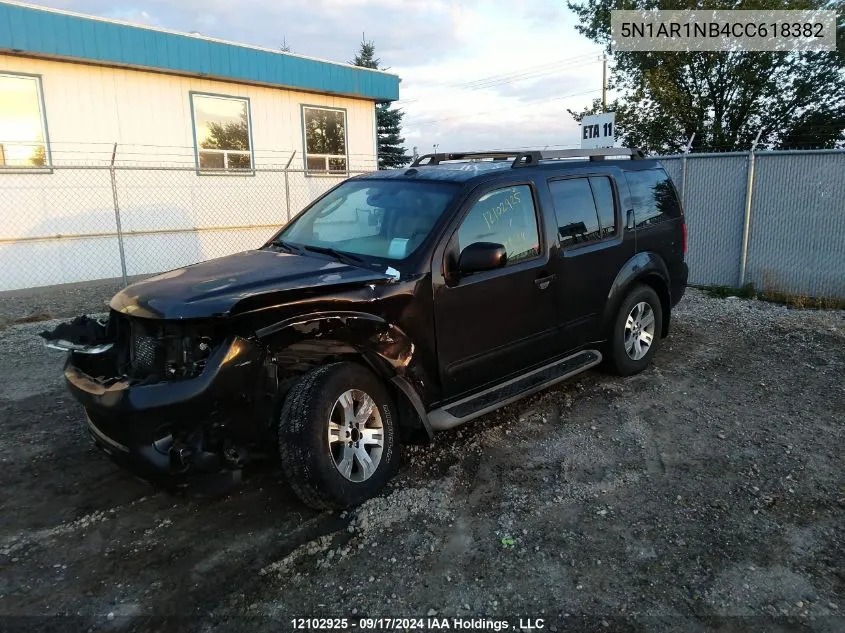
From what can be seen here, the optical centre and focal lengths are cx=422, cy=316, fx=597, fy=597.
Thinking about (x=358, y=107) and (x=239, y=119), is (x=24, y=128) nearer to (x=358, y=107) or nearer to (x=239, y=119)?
(x=239, y=119)

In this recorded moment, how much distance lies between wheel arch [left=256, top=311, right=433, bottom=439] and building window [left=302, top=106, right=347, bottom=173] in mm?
11188

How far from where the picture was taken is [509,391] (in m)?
4.30

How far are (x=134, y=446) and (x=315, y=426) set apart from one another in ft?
2.91

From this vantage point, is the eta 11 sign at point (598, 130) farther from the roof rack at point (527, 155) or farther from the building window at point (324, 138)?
the building window at point (324, 138)

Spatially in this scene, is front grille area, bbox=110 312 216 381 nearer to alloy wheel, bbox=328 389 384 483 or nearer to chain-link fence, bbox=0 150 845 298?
alloy wheel, bbox=328 389 384 483

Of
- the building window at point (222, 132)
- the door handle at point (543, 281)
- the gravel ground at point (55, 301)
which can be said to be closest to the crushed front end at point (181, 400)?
the door handle at point (543, 281)

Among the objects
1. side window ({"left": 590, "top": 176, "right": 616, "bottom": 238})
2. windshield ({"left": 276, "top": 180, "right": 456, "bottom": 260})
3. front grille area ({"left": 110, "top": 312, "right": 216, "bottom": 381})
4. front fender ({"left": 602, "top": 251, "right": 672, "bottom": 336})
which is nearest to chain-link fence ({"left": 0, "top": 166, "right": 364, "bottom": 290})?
windshield ({"left": 276, "top": 180, "right": 456, "bottom": 260})

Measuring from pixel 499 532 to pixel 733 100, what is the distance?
2090 centimetres

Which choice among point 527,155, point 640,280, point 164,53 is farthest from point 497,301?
point 164,53

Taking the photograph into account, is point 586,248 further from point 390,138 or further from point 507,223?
point 390,138

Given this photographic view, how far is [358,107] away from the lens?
15.2 m

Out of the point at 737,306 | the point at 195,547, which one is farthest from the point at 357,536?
the point at 737,306

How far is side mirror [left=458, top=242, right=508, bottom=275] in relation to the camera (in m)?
3.75

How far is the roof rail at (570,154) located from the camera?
4.68 m
